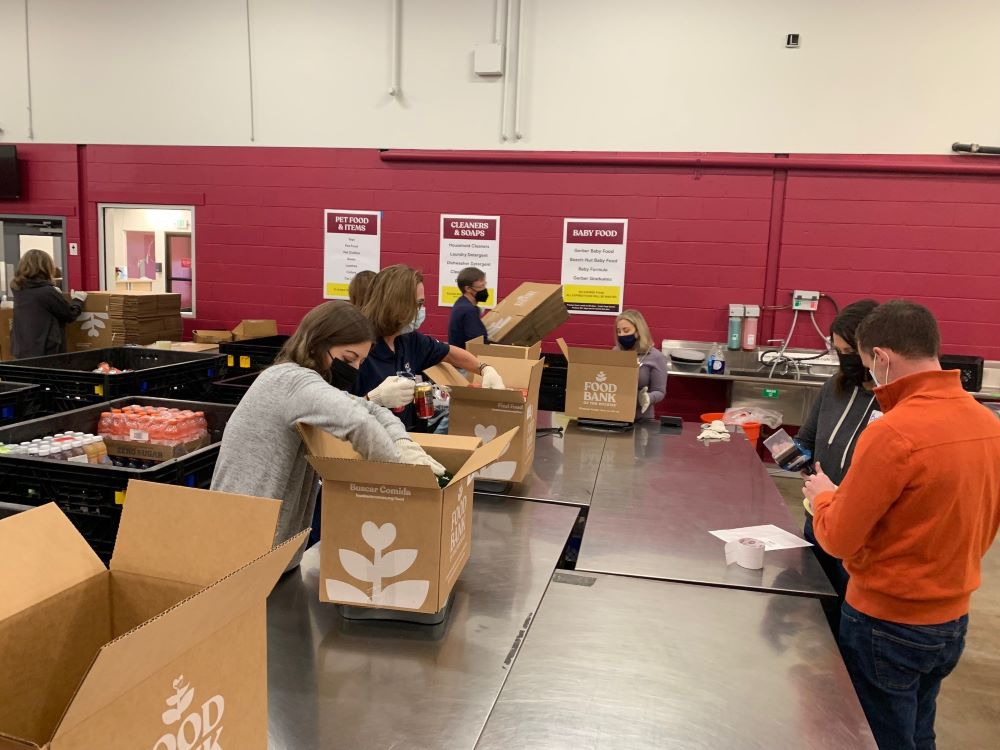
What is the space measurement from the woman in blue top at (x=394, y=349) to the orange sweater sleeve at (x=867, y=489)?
1472 millimetres

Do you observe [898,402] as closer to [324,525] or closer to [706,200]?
[324,525]

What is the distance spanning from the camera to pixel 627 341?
4.38 metres

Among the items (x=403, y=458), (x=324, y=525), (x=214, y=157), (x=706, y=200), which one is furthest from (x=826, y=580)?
(x=214, y=157)

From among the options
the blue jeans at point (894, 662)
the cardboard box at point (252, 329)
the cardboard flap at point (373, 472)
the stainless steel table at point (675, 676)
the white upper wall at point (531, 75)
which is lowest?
the blue jeans at point (894, 662)

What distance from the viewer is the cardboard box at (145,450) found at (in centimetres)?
288

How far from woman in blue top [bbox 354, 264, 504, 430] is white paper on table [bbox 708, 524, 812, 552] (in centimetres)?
106

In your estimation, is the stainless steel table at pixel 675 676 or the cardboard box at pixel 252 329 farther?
the cardboard box at pixel 252 329

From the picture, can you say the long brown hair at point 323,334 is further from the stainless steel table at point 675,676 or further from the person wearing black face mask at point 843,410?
the person wearing black face mask at point 843,410

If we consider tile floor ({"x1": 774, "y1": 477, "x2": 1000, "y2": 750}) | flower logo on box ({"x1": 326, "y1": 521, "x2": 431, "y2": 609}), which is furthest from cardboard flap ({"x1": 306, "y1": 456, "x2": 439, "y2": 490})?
tile floor ({"x1": 774, "y1": 477, "x2": 1000, "y2": 750})

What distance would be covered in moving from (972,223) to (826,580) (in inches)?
175

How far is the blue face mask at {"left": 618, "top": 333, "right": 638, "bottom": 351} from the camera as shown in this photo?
4.36m

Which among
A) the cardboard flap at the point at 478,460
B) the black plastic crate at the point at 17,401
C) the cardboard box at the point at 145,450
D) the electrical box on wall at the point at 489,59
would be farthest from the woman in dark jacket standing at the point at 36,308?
the cardboard flap at the point at 478,460

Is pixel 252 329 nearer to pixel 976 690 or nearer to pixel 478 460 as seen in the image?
pixel 478 460

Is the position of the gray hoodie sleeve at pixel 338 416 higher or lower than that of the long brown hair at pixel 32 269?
lower
